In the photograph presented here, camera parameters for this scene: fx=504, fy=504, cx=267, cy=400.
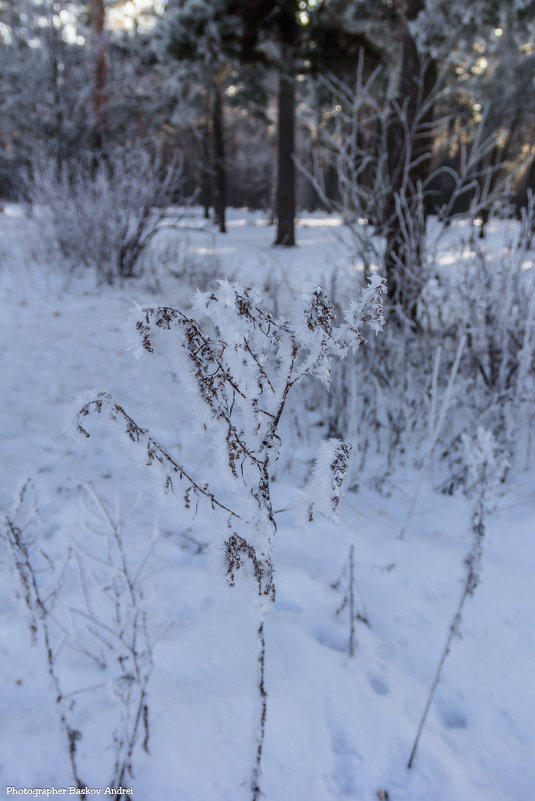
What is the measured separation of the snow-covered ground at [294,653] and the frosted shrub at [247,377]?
0.18 ft

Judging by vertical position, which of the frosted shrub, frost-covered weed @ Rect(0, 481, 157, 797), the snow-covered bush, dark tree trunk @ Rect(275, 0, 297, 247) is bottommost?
frost-covered weed @ Rect(0, 481, 157, 797)

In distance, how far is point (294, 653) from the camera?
173 cm

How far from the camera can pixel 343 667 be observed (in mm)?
1697

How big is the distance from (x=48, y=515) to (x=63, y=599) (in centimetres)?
A: 56

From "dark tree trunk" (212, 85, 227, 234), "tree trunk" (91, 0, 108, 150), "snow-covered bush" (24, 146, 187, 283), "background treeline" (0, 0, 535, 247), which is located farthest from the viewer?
"dark tree trunk" (212, 85, 227, 234)

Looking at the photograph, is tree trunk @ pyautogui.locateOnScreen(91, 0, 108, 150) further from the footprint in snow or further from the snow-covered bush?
the footprint in snow

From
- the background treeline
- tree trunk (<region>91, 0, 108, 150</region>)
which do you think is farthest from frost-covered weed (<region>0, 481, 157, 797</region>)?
tree trunk (<region>91, 0, 108, 150</region>)

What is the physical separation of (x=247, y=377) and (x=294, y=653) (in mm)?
1205

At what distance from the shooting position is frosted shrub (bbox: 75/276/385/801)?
86 centimetres

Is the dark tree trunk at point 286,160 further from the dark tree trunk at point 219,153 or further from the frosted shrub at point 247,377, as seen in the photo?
the frosted shrub at point 247,377

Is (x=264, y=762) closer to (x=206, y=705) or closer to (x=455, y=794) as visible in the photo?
(x=206, y=705)

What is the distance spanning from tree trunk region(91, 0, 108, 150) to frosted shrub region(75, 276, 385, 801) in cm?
1243

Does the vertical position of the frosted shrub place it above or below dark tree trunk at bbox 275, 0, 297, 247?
below

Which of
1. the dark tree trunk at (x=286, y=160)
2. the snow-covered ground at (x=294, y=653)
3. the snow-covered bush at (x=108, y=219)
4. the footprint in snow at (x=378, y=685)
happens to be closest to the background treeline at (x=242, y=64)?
the dark tree trunk at (x=286, y=160)
